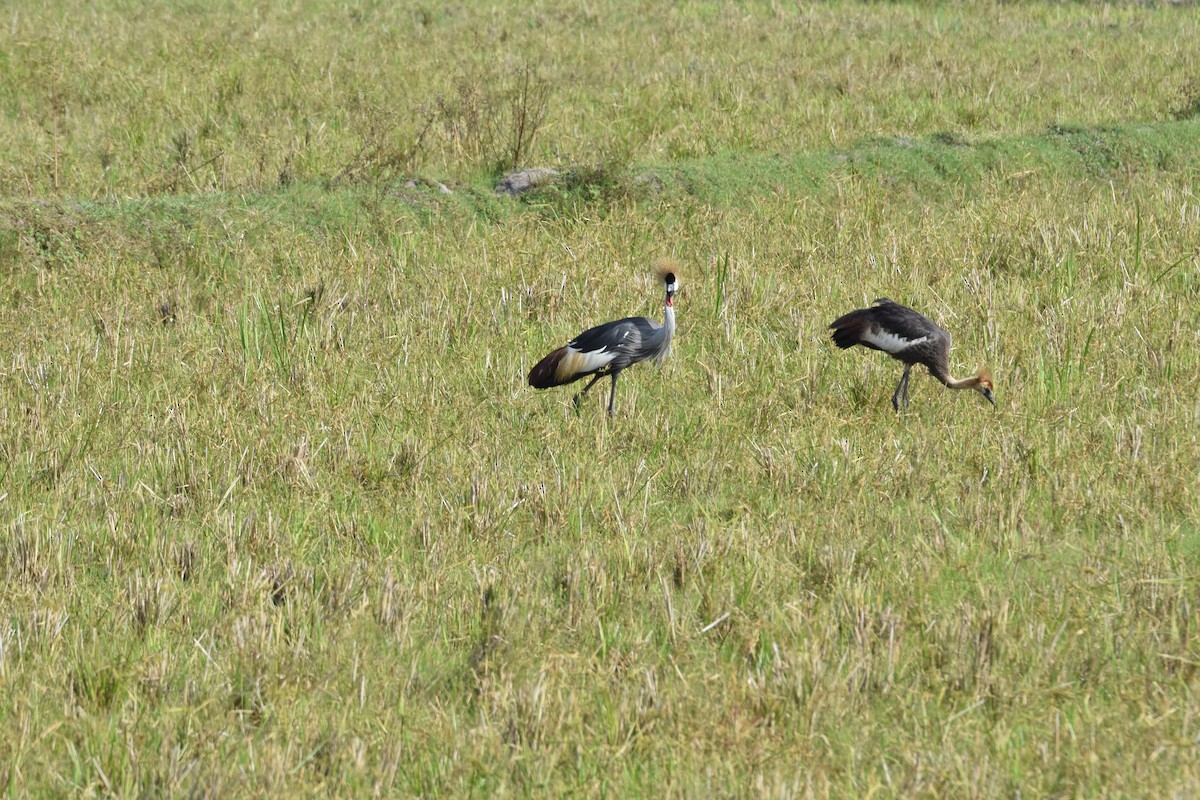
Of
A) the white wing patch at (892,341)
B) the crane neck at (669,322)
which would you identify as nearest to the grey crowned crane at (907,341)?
the white wing patch at (892,341)

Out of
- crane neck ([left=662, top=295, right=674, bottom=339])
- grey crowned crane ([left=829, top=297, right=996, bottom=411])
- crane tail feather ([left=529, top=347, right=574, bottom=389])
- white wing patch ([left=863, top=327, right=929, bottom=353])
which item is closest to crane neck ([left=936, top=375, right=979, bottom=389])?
grey crowned crane ([left=829, top=297, right=996, bottom=411])

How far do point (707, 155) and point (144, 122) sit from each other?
190 inches

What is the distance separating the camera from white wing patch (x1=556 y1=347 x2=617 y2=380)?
6.96 metres

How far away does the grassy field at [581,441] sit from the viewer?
4012mm

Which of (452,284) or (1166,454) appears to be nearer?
(1166,454)

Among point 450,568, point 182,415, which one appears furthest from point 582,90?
point 450,568

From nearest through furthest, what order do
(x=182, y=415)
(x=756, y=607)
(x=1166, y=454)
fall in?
(x=756, y=607) < (x=1166, y=454) < (x=182, y=415)

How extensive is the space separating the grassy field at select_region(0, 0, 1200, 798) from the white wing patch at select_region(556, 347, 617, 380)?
253 mm

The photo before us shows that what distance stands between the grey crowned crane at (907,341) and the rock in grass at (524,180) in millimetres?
3884

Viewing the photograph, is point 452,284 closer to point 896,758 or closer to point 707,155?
point 707,155

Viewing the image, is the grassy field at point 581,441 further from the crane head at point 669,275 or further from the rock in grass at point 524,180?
the crane head at point 669,275

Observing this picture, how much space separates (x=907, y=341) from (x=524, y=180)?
4.37m

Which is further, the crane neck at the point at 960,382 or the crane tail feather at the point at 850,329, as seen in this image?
the crane tail feather at the point at 850,329

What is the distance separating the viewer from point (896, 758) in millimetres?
3949
